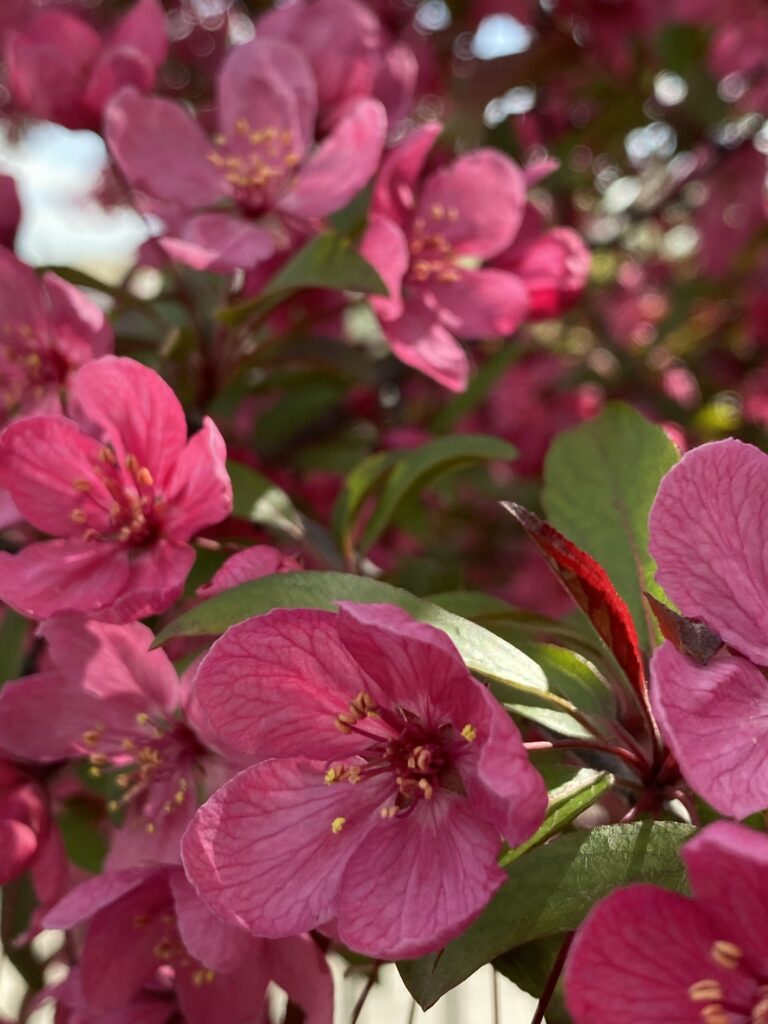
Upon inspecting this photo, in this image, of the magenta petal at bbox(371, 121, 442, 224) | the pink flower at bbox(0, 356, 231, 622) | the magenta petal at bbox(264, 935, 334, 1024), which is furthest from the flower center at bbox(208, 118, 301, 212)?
the magenta petal at bbox(264, 935, 334, 1024)

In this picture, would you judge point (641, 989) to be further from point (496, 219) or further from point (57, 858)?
point (496, 219)

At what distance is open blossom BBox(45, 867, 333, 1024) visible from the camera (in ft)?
2.58

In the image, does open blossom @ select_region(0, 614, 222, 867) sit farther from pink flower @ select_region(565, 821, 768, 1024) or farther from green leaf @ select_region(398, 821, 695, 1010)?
pink flower @ select_region(565, 821, 768, 1024)

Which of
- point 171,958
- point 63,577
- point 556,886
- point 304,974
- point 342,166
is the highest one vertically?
point 342,166

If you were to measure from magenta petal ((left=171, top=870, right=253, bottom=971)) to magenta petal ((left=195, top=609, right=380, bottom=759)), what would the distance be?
0.39 feet

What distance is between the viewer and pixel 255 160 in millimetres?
1287

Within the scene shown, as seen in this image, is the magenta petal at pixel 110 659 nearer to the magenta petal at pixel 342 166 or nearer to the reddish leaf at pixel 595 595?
the reddish leaf at pixel 595 595

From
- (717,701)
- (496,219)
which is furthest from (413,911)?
(496,219)

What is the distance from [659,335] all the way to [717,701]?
1983mm

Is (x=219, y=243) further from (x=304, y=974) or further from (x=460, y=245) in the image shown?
(x=304, y=974)

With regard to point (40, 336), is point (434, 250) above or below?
above

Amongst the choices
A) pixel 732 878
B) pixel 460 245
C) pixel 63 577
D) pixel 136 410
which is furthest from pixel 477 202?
pixel 732 878

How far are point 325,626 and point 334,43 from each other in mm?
Answer: 890

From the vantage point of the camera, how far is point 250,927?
0.70 meters
